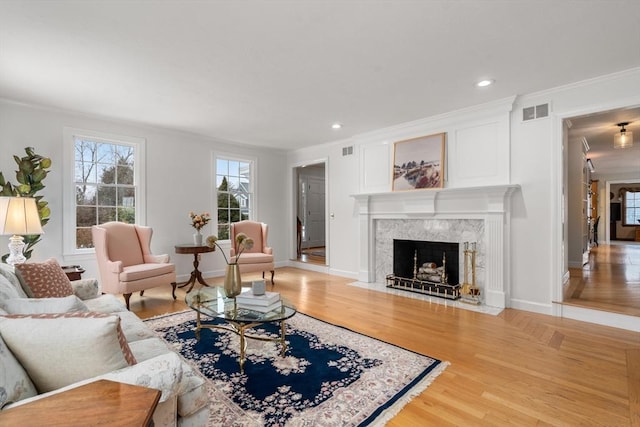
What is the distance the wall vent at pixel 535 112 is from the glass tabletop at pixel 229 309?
3.43m

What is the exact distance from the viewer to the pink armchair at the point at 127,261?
364 centimetres

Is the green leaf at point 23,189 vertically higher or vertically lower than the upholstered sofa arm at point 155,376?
higher

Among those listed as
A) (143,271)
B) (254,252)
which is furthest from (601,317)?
(143,271)

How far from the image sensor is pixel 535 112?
358 cm

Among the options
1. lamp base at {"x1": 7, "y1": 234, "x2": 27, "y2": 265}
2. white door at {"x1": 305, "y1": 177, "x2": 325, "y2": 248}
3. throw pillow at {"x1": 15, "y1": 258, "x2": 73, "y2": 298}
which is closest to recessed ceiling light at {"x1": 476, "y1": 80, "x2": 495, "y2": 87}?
throw pillow at {"x1": 15, "y1": 258, "x2": 73, "y2": 298}

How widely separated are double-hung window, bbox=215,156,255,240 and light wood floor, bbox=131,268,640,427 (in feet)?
6.71

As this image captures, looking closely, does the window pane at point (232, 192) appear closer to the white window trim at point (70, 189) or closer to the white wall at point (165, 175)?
the white wall at point (165, 175)

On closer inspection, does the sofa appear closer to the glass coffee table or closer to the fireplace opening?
the glass coffee table

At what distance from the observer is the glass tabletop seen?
91.0 inches

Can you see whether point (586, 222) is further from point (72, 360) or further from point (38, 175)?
point (38, 175)

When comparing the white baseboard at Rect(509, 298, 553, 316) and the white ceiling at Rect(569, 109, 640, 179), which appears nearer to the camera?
the white baseboard at Rect(509, 298, 553, 316)

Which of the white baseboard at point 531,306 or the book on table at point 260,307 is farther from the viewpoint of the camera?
the white baseboard at point 531,306

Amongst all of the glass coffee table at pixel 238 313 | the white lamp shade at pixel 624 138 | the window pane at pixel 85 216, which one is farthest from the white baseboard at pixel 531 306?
the window pane at pixel 85 216

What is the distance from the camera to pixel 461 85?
3330mm
